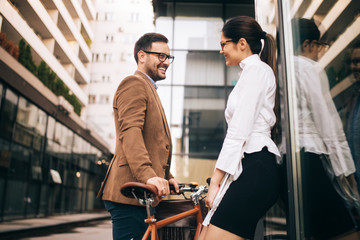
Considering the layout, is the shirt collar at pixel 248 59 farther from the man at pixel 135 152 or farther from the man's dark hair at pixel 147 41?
the man's dark hair at pixel 147 41

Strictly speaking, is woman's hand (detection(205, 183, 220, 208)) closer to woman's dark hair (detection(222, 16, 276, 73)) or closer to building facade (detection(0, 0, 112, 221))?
woman's dark hair (detection(222, 16, 276, 73))

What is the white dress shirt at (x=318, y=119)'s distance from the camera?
2162 mm

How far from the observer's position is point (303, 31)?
2471 millimetres

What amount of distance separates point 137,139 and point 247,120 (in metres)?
0.72

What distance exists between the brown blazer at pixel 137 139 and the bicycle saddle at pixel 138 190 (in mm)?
76

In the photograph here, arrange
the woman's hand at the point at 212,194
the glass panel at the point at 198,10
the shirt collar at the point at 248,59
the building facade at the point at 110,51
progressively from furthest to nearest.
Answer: the building facade at the point at 110,51
the glass panel at the point at 198,10
the shirt collar at the point at 248,59
the woman's hand at the point at 212,194

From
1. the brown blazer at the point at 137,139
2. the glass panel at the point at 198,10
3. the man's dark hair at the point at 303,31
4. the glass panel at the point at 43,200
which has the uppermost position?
the glass panel at the point at 198,10

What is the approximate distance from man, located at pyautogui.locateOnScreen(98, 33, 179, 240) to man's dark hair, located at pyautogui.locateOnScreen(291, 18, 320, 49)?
108 cm

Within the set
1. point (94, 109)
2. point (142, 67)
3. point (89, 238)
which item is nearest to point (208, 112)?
point (89, 238)

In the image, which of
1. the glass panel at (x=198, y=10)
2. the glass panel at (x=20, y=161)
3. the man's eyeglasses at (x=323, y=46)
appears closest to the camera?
the man's eyeglasses at (x=323, y=46)

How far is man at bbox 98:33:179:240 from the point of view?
2.08 meters

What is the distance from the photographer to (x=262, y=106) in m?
1.85

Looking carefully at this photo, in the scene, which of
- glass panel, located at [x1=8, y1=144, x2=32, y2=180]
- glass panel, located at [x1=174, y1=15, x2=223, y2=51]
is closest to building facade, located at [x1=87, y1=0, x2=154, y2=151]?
glass panel, located at [x1=8, y1=144, x2=32, y2=180]

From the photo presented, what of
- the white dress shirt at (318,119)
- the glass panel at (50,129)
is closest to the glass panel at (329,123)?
the white dress shirt at (318,119)
